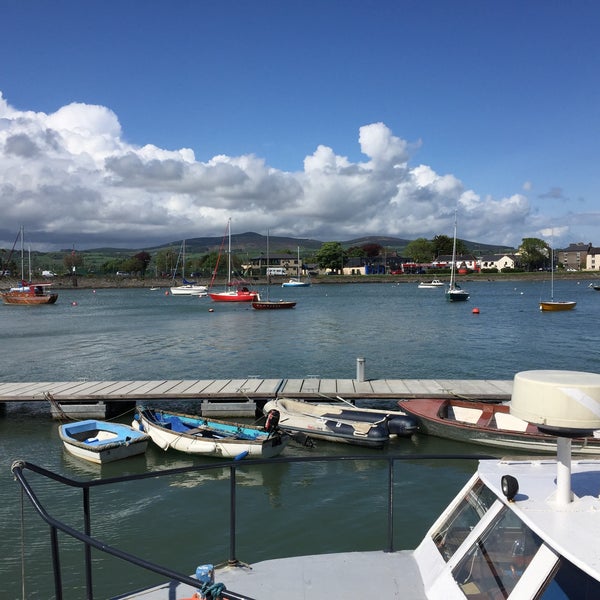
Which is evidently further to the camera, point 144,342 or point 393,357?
point 144,342

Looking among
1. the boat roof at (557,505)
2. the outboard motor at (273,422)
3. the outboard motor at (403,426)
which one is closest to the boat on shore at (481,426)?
the outboard motor at (403,426)

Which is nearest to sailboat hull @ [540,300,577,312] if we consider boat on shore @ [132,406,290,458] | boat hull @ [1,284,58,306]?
boat on shore @ [132,406,290,458]

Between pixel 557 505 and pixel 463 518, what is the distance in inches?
40.8

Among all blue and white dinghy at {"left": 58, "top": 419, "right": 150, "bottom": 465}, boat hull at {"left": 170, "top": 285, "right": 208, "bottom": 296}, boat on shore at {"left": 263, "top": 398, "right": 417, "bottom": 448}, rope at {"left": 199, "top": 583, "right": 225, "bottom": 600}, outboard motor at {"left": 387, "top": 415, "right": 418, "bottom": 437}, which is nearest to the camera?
rope at {"left": 199, "top": 583, "right": 225, "bottom": 600}

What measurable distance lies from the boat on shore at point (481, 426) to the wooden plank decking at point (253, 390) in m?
1.32

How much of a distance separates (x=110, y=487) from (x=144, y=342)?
111 ft

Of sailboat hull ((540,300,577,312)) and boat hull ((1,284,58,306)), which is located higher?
sailboat hull ((540,300,577,312))

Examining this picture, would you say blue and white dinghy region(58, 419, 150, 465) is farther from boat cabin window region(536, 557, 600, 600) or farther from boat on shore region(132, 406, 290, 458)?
boat cabin window region(536, 557, 600, 600)

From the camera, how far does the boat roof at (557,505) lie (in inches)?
137

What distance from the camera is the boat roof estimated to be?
347cm

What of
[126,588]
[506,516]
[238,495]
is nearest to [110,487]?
[238,495]

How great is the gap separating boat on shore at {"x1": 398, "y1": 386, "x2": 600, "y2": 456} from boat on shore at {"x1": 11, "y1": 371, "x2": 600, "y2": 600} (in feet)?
36.0

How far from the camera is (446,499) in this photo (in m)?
13.5

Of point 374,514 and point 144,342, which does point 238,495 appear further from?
point 144,342
